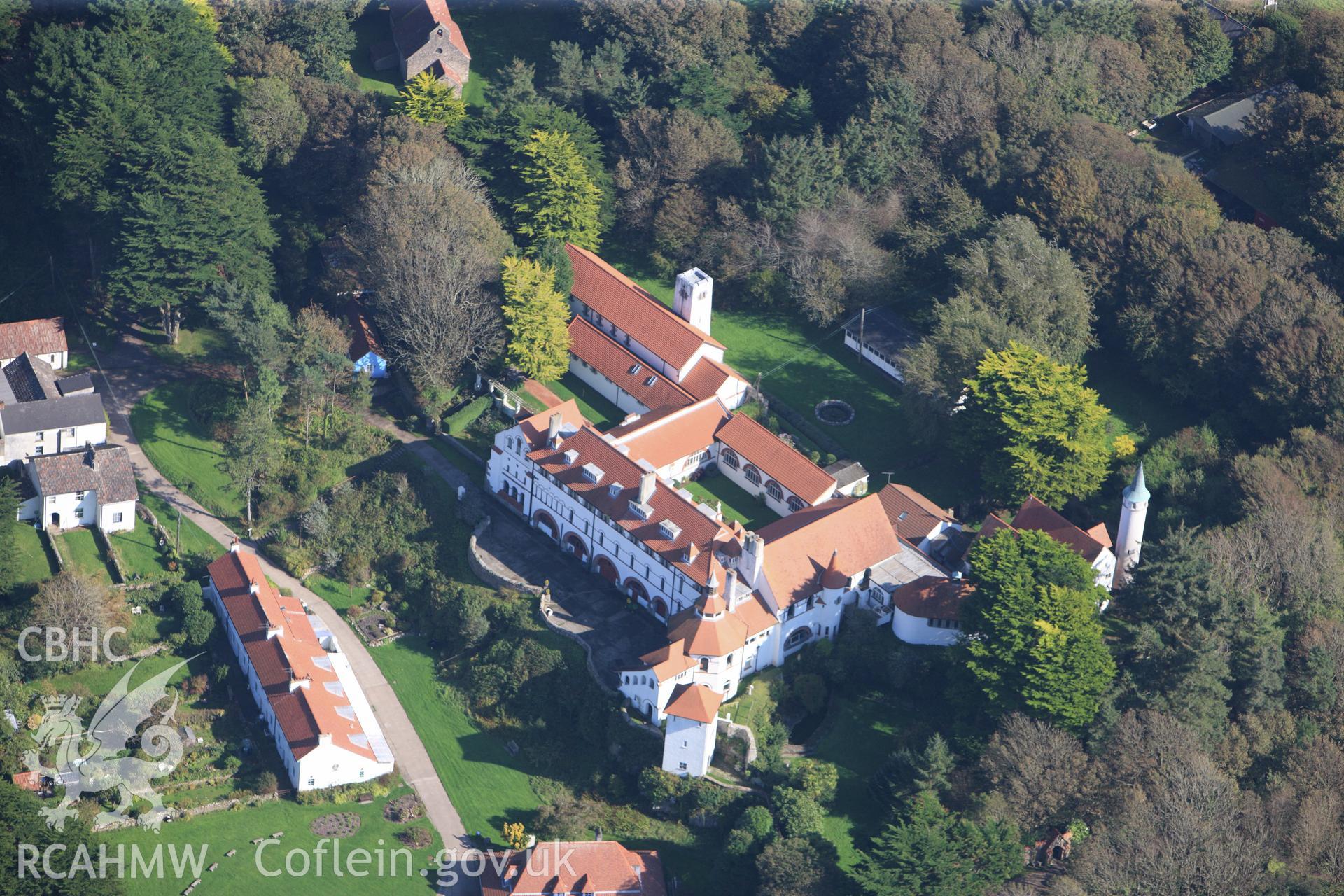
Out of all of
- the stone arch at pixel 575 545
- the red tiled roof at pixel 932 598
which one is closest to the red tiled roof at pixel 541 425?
the stone arch at pixel 575 545

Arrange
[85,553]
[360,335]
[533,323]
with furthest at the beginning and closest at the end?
[360,335]
[533,323]
[85,553]

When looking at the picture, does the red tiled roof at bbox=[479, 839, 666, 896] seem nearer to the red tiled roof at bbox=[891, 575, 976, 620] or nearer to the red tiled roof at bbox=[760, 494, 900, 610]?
the red tiled roof at bbox=[760, 494, 900, 610]

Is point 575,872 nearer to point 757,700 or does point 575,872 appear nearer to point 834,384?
point 757,700

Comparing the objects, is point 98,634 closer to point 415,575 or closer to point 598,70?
point 415,575

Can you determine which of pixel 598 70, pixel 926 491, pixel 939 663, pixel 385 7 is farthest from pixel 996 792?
pixel 385 7

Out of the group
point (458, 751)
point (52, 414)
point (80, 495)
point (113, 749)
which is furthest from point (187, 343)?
point (458, 751)

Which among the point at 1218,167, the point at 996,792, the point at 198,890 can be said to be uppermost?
the point at 1218,167
